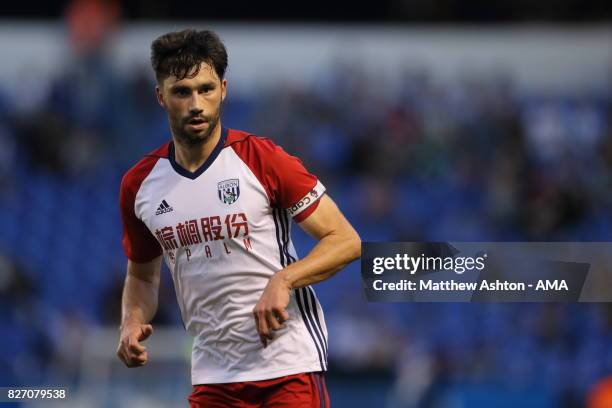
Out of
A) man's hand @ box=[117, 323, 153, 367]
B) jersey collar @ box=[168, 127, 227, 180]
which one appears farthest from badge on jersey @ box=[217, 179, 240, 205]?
man's hand @ box=[117, 323, 153, 367]

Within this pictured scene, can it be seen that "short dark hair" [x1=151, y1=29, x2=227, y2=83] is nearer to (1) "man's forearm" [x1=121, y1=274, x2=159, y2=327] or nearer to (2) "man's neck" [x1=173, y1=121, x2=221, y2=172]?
(2) "man's neck" [x1=173, y1=121, x2=221, y2=172]

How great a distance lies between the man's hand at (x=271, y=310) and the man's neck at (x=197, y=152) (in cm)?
69

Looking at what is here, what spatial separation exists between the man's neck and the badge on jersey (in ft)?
0.52

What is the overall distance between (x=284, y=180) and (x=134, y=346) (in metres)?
0.84

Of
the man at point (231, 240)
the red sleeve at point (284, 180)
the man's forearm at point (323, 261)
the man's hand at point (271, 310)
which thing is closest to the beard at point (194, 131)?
the man at point (231, 240)

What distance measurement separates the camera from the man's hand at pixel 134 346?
4359 mm

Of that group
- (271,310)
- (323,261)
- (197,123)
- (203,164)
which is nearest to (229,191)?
(203,164)

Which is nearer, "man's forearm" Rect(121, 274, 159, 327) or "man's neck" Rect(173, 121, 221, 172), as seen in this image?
"man's neck" Rect(173, 121, 221, 172)

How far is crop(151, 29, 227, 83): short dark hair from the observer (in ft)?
14.2

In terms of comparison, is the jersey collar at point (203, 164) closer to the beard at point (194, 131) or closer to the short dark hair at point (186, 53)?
the beard at point (194, 131)

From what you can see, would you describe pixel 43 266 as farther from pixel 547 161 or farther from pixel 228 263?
pixel 228 263

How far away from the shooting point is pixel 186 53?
432cm

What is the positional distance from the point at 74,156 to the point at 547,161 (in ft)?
20.4

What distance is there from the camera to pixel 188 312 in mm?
4438
